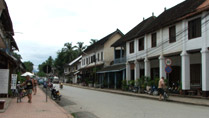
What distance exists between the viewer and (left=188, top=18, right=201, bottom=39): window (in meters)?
18.3

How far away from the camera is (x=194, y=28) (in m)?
18.8

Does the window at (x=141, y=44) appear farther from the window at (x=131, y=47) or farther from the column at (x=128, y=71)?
the column at (x=128, y=71)

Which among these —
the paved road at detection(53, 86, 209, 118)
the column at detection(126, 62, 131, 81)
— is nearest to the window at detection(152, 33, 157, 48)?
the column at detection(126, 62, 131, 81)

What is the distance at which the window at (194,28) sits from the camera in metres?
18.3

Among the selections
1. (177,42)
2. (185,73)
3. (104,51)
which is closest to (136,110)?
(185,73)

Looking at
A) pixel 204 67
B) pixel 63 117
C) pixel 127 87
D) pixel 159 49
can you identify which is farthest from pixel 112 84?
pixel 63 117

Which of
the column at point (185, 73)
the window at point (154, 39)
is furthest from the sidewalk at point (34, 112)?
the window at point (154, 39)

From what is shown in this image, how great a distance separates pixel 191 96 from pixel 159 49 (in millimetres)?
6646

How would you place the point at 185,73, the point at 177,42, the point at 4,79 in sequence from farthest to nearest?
the point at 177,42
the point at 185,73
the point at 4,79

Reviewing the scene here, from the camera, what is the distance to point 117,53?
3709 cm

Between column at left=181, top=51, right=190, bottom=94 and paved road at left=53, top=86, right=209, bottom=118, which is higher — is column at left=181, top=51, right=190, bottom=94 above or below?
above

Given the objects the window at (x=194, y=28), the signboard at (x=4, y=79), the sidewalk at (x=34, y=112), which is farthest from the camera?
the window at (x=194, y=28)

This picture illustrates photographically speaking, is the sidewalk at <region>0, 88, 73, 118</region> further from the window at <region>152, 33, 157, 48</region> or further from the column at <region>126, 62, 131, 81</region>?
the column at <region>126, 62, 131, 81</region>

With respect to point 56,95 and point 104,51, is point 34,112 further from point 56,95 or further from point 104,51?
point 104,51
